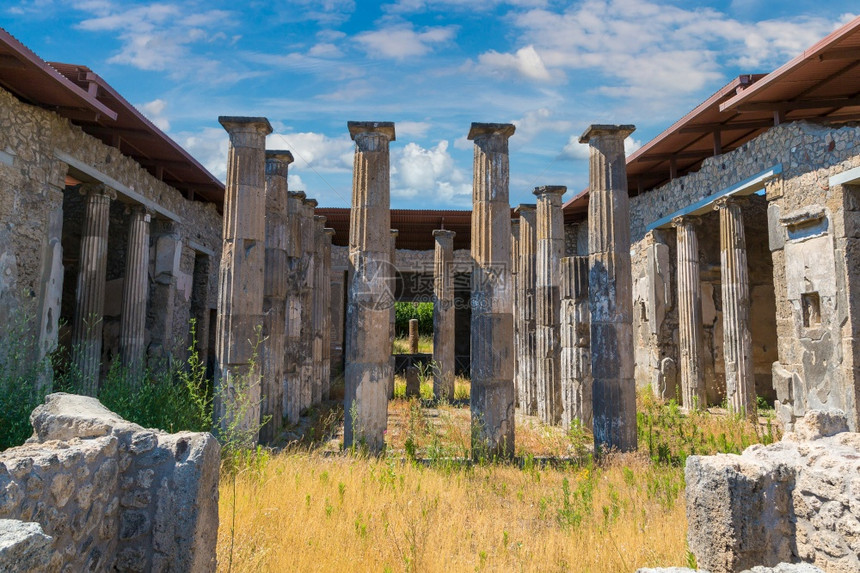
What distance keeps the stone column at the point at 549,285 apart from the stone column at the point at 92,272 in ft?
27.9

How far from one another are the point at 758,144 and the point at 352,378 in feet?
27.8

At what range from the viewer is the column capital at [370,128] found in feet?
27.5

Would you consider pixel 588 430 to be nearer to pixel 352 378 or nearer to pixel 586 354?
pixel 586 354

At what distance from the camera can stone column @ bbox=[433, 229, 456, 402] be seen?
51.4 ft

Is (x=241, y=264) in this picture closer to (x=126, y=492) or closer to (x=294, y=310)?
(x=294, y=310)

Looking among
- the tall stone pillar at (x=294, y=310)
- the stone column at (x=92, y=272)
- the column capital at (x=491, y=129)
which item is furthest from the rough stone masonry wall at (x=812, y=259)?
the stone column at (x=92, y=272)

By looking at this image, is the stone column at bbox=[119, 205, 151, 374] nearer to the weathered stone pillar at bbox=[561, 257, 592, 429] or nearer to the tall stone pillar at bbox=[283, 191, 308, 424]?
the tall stone pillar at bbox=[283, 191, 308, 424]

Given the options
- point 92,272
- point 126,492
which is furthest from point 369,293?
point 92,272

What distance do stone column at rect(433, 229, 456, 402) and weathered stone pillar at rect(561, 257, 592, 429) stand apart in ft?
17.7

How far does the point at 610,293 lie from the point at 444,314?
777 centimetres

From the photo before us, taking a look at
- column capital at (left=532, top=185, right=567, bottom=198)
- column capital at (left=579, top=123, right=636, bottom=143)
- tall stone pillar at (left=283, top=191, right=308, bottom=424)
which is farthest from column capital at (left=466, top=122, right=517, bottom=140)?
tall stone pillar at (left=283, top=191, right=308, bottom=424)

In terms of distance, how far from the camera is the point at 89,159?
34.2ft

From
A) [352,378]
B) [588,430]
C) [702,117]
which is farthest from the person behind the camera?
[702,117]

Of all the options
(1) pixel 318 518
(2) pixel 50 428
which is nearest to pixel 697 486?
(1) pixel 318 518
